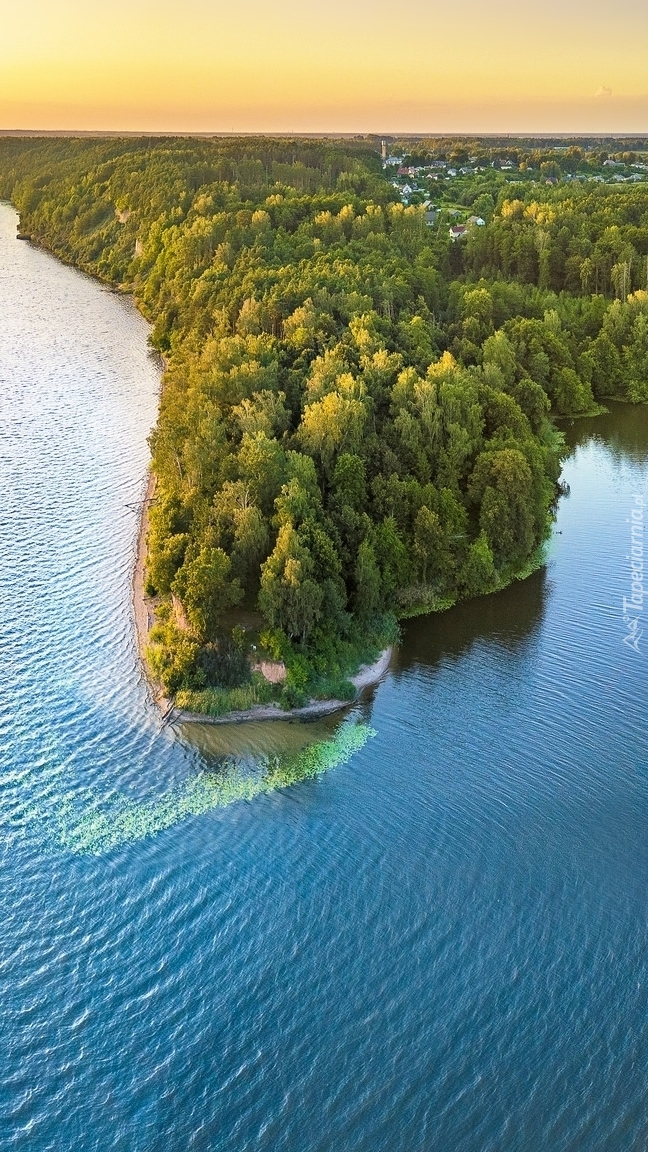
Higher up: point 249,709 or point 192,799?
point 249,709

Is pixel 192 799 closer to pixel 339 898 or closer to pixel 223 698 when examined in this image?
pixel 223 698

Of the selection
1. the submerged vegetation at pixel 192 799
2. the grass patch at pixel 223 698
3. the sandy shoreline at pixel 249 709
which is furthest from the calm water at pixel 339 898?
the grass patch at pixel 223 698

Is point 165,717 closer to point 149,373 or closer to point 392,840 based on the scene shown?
point 392,840

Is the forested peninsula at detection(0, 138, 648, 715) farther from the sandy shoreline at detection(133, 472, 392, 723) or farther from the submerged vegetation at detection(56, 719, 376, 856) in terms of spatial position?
the submerged vegetation at detection(56, 719, 376, 856)

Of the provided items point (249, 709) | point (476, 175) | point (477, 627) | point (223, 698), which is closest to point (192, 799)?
point (223, 698)

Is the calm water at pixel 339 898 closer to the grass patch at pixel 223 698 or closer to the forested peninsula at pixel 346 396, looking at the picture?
the grass patch at pixel 223 698

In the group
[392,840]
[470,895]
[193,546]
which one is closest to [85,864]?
[392,840]
